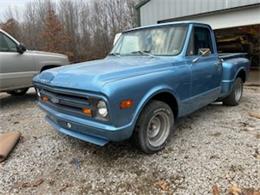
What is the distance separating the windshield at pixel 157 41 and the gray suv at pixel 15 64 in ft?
10.9

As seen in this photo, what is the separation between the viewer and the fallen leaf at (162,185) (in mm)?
2910

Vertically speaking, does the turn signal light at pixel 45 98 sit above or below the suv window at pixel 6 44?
below

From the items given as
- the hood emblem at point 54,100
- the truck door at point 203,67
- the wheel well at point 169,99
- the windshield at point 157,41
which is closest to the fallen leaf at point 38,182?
the hood emblem at point 54,100

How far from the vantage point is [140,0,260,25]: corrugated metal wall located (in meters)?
9.67

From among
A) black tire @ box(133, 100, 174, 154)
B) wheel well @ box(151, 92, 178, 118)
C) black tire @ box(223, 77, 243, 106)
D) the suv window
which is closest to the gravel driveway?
black tire @ box(133, 100, 174, 154)

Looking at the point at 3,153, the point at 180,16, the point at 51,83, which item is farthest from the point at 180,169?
the point at 180,16

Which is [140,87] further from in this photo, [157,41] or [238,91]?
[238,91]

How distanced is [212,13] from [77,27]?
47.2 feet

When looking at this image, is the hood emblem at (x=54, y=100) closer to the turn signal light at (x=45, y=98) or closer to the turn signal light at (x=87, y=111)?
the turn signal light at (x=45, y=98)

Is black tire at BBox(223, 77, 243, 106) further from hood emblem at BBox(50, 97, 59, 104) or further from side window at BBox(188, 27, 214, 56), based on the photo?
hood emblem at BBox(50, 97, 59, 104)

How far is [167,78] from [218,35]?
13.9 metres

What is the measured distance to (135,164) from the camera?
3.44 m

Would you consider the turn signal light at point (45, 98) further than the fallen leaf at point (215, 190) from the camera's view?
Yes

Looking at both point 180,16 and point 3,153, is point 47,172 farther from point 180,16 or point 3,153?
point 180,16
